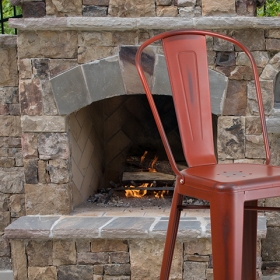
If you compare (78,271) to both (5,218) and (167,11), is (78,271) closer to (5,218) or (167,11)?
(5,218)

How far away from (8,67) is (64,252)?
3.83 feet

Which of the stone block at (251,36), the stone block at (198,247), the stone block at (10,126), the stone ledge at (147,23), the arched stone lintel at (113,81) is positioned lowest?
the stone block at (198,247)

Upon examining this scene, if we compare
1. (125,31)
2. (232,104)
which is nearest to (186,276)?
(232,104)

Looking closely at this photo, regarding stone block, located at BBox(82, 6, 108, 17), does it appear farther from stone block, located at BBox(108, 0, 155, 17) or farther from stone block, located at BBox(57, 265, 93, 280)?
stone block, located at BBox(57, 265, 93, 280)

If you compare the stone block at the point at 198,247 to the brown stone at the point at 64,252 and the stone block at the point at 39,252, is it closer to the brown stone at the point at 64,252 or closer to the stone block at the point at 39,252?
the brown stone at the point at 64,252

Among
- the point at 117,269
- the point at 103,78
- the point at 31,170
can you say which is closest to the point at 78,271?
the point at 117,269

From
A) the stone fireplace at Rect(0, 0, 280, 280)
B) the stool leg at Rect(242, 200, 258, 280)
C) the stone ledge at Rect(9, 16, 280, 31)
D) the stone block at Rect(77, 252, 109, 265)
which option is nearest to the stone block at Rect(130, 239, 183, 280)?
the stone fireplace at Rect(0, 0, 280, 280)

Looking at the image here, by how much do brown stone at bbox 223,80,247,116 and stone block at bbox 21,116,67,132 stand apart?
923mm

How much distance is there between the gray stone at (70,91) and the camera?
2.67m

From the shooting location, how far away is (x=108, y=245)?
8.52ft

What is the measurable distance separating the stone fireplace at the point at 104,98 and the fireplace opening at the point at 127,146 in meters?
0.44

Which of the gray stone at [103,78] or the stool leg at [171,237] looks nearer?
the stool leg at [171,237]

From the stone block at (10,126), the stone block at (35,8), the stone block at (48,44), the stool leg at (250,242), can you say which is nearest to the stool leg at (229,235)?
the stool leg at (250,242)

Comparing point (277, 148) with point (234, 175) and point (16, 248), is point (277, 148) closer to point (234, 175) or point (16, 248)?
point (234, 175)
